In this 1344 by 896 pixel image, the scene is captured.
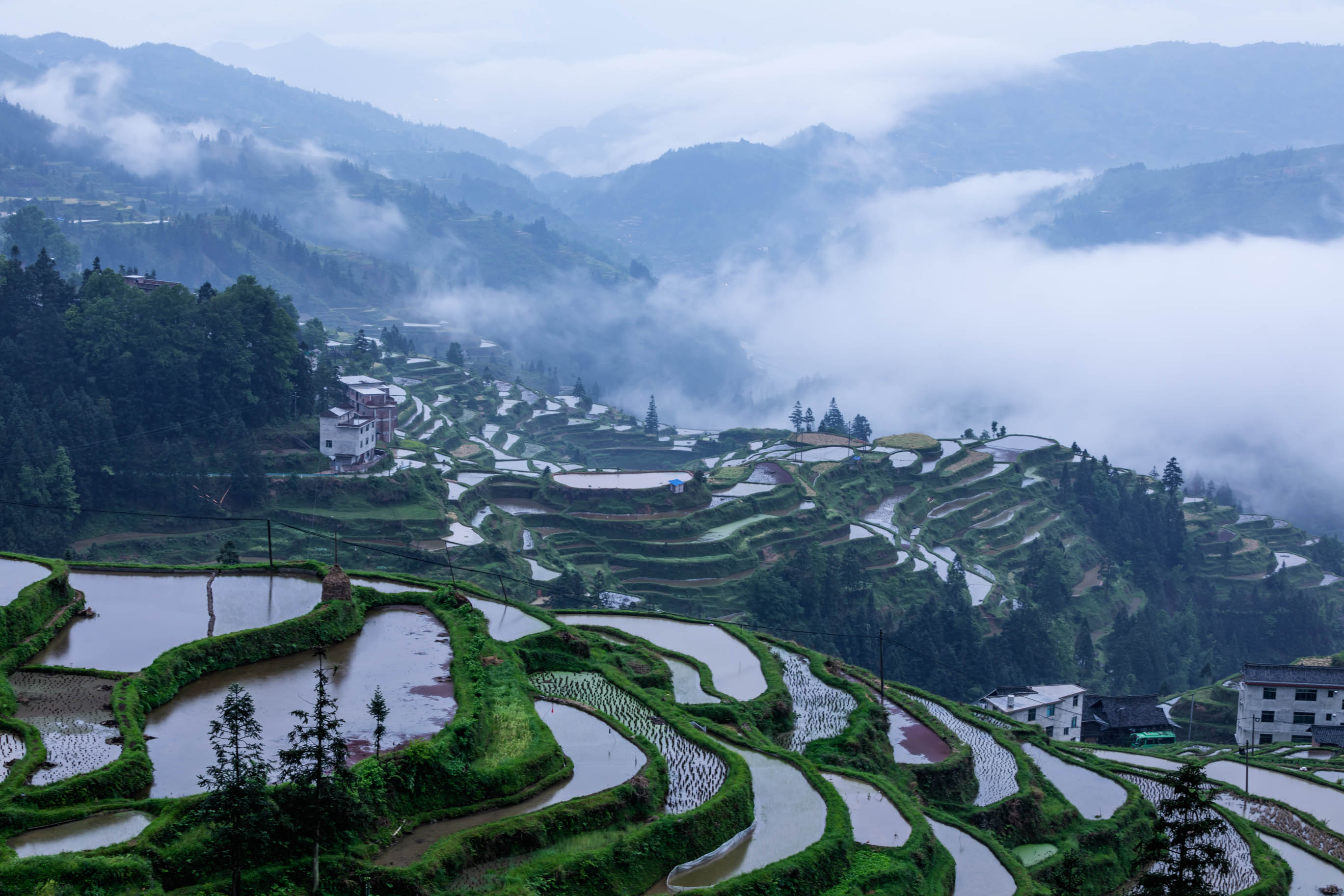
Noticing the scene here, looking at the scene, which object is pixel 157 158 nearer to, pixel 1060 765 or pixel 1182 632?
pixel 1182 632

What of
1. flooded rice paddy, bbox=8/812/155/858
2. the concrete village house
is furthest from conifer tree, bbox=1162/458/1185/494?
flooded rice paddy, bbox=8/812/155/858

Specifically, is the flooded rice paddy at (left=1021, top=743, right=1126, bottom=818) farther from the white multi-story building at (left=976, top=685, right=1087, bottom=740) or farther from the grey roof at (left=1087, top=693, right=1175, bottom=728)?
the grey roof at (left=1087, top=693, right=1175, bottom=728)

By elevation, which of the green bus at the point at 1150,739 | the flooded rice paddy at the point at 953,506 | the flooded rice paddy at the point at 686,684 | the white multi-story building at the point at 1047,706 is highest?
the flooded rice paddy at the point at 686,684

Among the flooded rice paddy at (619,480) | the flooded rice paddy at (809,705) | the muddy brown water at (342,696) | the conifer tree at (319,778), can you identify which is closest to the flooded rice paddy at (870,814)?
the flooded rice paddy at (809,705)

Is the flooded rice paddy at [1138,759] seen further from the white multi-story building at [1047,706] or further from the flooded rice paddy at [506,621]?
the flooded rice paddy at [506,621]

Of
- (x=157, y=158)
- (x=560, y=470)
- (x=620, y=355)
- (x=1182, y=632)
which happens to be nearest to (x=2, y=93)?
(x=157, y=158)

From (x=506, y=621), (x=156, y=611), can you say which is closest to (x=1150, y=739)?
(x=506, y=621)

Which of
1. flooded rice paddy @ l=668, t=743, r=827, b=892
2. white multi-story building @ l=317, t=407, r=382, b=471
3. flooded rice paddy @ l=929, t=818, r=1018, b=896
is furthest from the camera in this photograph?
white multi-story building @ l=317, t=407, r=382, b=471
